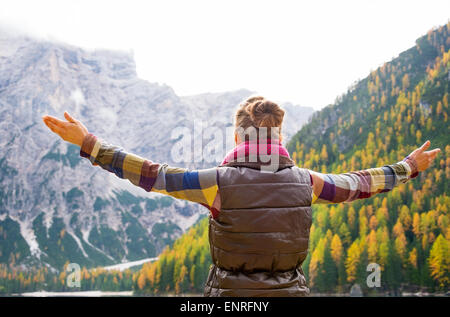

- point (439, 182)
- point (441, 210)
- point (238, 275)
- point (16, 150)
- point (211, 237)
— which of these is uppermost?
point (16, 150)

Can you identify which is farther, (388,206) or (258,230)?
(388,206)

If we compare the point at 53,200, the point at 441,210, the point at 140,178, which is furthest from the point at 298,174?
the point at 53,200

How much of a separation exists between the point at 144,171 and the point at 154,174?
32 millimetres

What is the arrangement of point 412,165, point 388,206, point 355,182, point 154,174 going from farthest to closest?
1. point 388,206
2. point 412,165
3. point 355,182
4. point 154,174

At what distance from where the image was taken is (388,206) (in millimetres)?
14836

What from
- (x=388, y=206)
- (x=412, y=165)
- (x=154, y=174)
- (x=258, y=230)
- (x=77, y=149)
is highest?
(x=77, y=149)

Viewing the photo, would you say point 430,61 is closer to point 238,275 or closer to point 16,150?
point 238,275

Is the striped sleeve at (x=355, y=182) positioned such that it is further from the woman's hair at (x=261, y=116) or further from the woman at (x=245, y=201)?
the woman's hair at (x=261, y=116)

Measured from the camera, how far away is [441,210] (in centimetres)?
1063

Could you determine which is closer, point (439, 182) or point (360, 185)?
point (360, 185)

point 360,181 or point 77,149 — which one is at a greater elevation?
point 77,149

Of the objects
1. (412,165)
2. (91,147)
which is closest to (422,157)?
(412,165)

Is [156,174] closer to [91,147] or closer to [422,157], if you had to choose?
[91,147]

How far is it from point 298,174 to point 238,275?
0.37m
